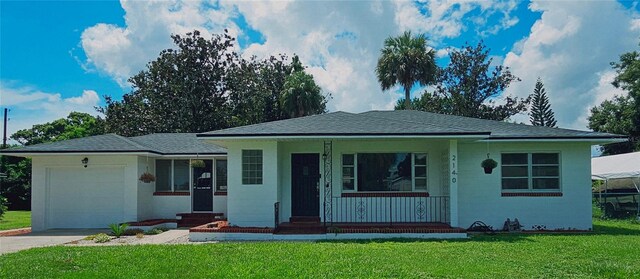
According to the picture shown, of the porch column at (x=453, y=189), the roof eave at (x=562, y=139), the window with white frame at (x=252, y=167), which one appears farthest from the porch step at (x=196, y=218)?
the roof eave at (x=562, y=139)

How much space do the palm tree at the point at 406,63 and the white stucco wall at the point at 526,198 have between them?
17987 mm

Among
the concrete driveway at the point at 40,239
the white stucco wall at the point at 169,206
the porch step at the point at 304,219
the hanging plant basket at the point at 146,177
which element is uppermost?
the hanging plant basket at the point at 146,177

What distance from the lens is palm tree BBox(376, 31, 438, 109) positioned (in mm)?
33812

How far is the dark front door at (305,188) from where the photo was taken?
54.7 ft

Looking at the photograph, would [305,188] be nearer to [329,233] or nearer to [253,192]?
[253,192]

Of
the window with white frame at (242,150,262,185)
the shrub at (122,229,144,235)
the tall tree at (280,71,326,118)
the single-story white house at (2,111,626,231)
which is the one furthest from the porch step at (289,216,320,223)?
the tall tree at (280,71,326,118)

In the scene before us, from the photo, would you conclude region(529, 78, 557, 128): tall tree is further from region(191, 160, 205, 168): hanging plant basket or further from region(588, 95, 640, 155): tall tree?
region(191, 160, 205, 168): hanging plant basket

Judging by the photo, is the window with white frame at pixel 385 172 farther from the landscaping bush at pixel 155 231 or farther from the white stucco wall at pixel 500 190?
the landscaping bush at pixel 155 231

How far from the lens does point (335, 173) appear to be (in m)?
16.5

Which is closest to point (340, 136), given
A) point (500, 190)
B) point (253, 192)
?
point (253, 192)

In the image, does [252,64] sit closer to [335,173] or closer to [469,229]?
[335,173]

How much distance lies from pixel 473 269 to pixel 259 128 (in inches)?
316

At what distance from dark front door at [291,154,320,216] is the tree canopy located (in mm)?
17461

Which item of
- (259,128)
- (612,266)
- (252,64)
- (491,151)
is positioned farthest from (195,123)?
(612,266)
